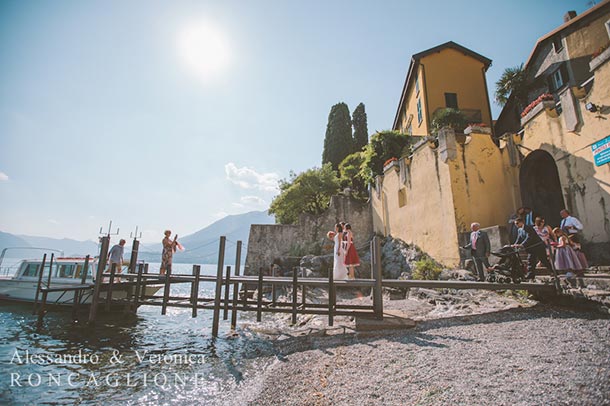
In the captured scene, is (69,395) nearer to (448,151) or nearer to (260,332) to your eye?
(260,332)

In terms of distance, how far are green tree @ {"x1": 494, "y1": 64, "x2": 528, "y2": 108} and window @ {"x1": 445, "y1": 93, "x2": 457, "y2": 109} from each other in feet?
9.25

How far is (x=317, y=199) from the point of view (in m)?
26.3

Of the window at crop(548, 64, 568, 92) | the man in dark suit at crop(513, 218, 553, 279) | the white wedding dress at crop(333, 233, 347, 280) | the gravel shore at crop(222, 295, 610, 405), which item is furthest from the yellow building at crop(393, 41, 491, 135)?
the gravel shore at crop(222, 295, 610, 405)

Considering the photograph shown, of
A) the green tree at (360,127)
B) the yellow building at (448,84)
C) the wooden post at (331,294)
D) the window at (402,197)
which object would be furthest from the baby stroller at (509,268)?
the green tree at (360,127)

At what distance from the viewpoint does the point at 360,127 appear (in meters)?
35.8

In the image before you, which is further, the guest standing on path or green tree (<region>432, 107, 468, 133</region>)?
green tree (<region>432, 107, 468, 133</region>)

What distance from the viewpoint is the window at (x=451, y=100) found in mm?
19812

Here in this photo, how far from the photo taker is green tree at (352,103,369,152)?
116ft

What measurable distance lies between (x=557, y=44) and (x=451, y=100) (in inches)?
240

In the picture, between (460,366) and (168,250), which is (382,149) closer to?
(168,250)

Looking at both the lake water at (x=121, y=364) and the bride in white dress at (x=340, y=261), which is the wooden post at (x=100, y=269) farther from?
the bride in white dress at (x=340, y=261)

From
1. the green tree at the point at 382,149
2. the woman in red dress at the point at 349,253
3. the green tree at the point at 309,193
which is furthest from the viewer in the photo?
the green tree at the point at 309,193

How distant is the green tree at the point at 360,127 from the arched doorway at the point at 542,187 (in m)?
24.7

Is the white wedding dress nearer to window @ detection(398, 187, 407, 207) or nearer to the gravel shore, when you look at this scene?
the gravel shore
